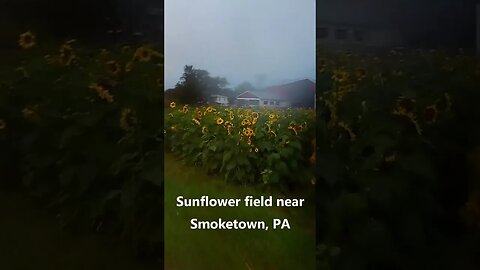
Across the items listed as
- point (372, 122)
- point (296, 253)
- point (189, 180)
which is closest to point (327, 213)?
point (296, 253)
